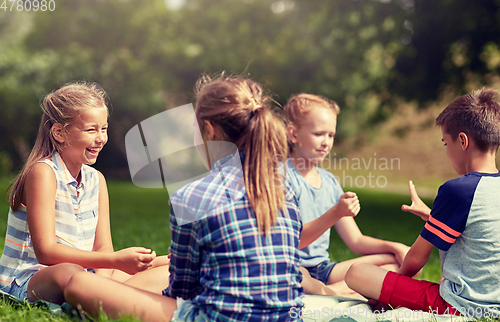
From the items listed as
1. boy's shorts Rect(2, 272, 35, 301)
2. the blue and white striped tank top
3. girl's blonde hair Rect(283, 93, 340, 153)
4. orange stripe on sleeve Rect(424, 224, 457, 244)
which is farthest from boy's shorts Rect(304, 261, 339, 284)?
boy's shorts Rect(2, 272, 35, 301)

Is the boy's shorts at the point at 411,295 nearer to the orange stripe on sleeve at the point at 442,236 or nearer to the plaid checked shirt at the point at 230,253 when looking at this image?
the orange stripe on sleeve at the point at 442,236

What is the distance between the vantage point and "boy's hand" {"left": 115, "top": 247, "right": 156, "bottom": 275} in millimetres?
1879

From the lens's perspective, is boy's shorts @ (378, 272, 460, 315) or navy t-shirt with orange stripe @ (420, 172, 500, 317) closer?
navy t-shirt with orange stripe @ (420, 172, 500, 317)

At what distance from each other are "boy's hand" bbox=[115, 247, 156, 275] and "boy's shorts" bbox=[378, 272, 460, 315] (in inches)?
47.5

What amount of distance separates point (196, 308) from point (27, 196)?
39.6 inches

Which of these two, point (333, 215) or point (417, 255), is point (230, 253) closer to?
point (333, 215)

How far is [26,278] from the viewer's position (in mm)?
2100

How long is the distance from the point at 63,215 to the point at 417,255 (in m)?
1.79

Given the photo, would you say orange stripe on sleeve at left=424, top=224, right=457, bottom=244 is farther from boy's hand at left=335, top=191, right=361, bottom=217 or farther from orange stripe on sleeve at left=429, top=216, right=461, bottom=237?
boy's hand at left=335, top=191, right=361, bottom=217

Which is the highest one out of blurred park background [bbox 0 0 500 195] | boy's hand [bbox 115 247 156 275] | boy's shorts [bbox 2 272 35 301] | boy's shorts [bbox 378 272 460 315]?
blurred park background [bbox 0 0 500 195]

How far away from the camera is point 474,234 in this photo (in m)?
1.98

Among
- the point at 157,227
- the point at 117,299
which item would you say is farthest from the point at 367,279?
the point at 157,227

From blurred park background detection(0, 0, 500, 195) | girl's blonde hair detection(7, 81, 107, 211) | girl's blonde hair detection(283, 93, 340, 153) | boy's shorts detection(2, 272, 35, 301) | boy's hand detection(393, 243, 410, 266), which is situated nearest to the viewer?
boy's shorts detection(2, 272, 35, 301)

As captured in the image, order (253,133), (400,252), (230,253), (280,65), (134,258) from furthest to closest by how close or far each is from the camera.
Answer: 1. (280,65)
2. (400,252)
3. (134,258)
4. (253,133)
5. (230,253)
